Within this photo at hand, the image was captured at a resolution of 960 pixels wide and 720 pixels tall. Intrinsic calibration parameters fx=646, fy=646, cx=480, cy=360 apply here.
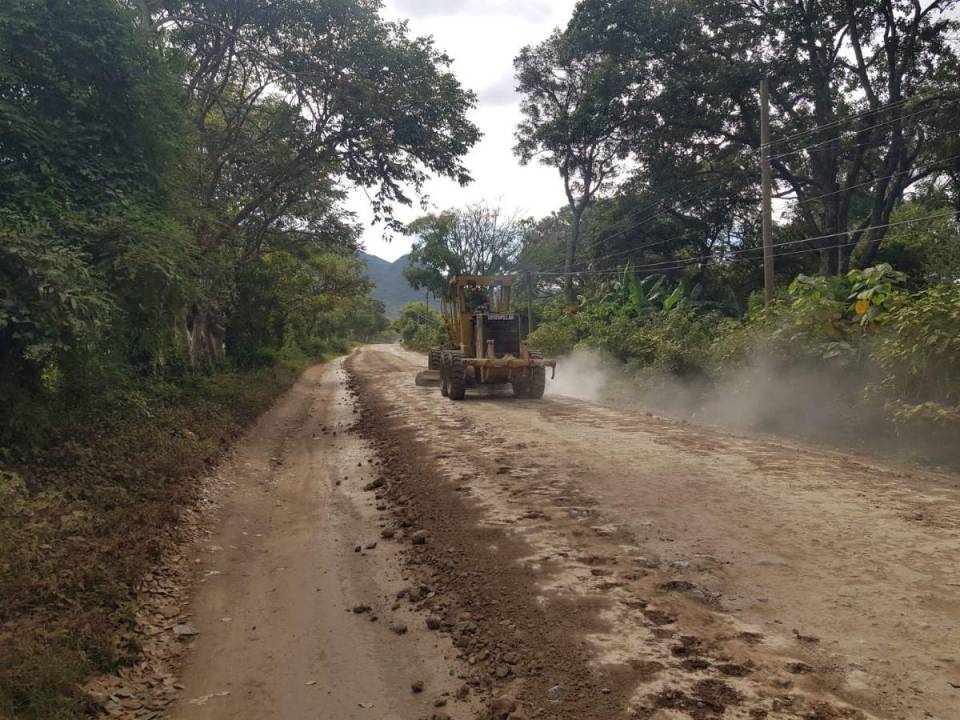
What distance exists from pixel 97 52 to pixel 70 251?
129 inches

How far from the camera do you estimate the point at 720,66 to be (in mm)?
21188

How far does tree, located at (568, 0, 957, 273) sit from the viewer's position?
19.8 metres

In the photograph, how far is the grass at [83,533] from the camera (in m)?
3.69

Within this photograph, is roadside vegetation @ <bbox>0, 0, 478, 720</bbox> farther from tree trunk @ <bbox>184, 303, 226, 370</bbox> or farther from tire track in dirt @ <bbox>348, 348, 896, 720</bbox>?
tire track in dirt @ <bbox>348, 348, 896, 720</bbox>

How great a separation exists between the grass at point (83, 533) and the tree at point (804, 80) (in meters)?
19.0

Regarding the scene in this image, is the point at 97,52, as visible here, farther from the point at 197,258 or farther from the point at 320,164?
the point at 320,164

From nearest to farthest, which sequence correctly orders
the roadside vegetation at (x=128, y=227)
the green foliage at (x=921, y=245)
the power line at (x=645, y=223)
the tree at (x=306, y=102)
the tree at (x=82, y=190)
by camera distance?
the roadside vegetation at (x=128, y=227) → the tree at (x=82, y=190) → the tree at (x=306, y=102) → the green foliage at (x=921, y=245) → the power line at (x=645, y=223)

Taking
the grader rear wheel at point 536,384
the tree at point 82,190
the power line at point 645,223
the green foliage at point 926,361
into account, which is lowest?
the grader rear wheel at point 536,384

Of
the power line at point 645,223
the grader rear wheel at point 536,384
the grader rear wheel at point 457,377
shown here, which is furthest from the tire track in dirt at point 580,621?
the power line at point 645,223

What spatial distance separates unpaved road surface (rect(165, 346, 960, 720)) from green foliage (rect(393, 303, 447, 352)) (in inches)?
1810

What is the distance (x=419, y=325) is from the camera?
69.3 m

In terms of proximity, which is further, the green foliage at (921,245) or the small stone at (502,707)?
the green foliage at (921,245)

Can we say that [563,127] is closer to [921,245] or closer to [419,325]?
[921,245]

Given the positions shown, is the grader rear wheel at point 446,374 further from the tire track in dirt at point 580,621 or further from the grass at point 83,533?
the tire track in dirt at point 580,621
